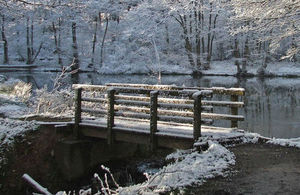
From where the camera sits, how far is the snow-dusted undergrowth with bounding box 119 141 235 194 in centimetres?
464

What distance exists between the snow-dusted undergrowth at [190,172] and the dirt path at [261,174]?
0.17 m

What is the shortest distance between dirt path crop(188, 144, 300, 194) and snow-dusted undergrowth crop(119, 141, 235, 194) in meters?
0.17

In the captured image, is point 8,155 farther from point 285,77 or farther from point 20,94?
point 285,77

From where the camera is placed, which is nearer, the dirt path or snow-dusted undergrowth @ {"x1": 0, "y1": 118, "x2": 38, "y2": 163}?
the dirt path

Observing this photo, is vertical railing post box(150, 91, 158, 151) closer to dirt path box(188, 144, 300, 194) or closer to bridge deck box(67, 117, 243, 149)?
bridge deck box(67, 117, 243, 149)

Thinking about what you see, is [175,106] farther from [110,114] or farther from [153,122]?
[110,114]

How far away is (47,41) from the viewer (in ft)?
159

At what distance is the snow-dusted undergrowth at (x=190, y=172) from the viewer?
4.64 m

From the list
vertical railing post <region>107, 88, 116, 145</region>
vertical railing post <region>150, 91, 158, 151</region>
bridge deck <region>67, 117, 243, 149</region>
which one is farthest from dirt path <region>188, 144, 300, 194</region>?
vertical railing post <region>107, 88, 116, 145</region>

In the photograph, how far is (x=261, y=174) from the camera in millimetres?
5297

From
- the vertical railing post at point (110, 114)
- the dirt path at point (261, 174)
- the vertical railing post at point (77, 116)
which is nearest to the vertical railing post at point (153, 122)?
the vertical railing post at point (110, 114)

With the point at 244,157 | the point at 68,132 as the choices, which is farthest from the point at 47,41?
the point at 244,157

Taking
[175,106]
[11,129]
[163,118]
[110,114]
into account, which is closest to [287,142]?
[175,106]

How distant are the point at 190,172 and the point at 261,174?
1030 mm
